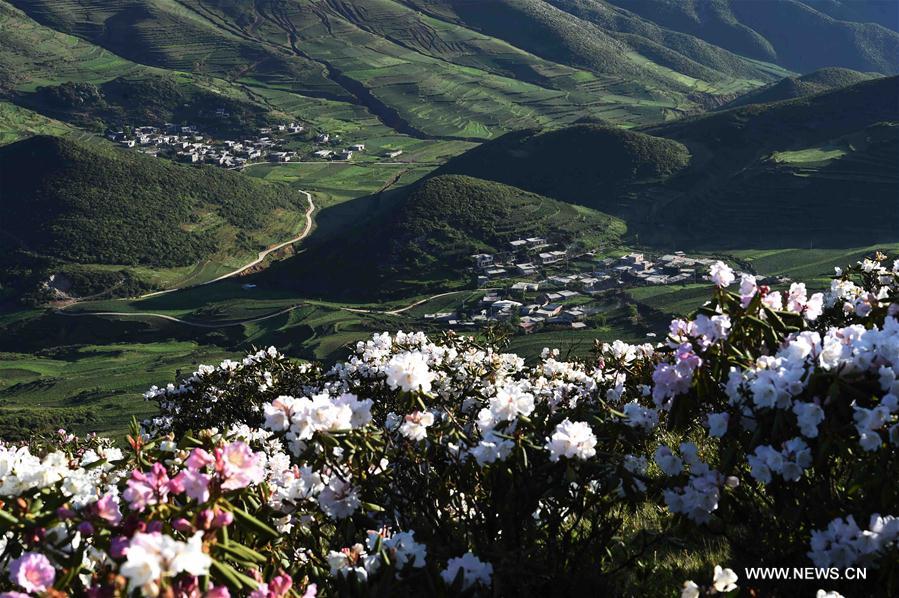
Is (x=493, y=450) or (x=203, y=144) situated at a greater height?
(x=493, y=450)

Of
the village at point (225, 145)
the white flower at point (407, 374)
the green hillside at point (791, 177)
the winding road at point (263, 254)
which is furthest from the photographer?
the village at point (225, 145)

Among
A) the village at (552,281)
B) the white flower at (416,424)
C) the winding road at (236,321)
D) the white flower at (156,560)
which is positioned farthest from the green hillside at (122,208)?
the white flower at (156,560)

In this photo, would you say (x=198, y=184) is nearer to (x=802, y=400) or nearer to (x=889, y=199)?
(x=889, y=199)

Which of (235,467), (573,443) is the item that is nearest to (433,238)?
(573,443)

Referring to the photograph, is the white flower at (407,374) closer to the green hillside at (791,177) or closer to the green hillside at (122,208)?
the green hillside at (791,177)

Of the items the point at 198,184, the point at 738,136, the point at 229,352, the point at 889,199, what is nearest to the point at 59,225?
the point at 198,184

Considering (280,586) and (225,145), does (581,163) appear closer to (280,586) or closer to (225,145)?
(225,145)
